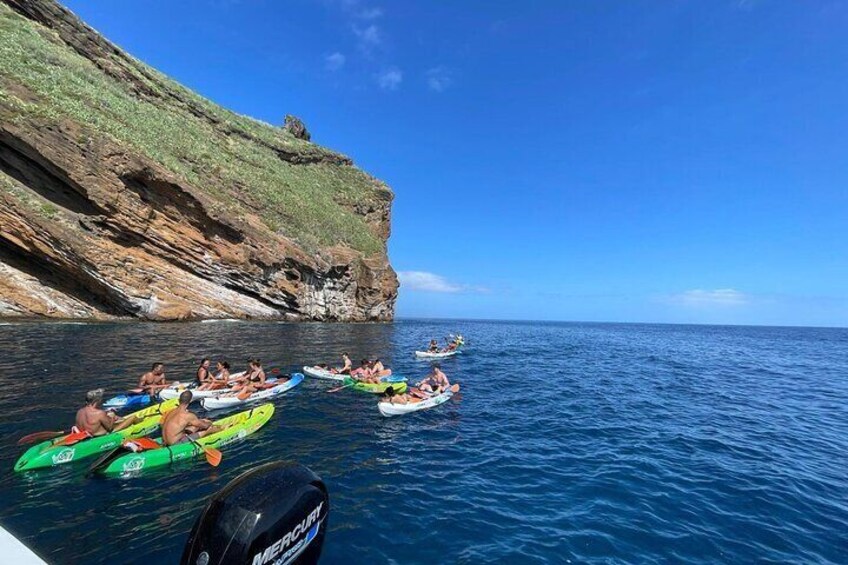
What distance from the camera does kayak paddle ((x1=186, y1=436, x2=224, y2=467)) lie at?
409 inches

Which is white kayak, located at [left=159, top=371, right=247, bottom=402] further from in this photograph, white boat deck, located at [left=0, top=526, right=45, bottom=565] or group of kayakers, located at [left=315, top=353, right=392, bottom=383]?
white boat deck, located at [left=0, top=526, right=45, bottom=565]

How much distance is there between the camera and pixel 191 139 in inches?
1964

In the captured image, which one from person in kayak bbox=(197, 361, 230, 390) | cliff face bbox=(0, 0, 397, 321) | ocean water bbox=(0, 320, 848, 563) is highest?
cliff face bbox=(0, 0, 397, 321)

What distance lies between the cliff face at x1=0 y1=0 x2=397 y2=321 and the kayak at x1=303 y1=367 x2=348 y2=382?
67.7ft

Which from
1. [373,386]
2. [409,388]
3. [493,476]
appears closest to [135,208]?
[373,386]

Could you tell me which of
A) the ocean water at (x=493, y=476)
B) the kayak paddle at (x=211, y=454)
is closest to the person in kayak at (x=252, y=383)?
the ocean water at (x=493, y=476)

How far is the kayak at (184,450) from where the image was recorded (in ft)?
31.7

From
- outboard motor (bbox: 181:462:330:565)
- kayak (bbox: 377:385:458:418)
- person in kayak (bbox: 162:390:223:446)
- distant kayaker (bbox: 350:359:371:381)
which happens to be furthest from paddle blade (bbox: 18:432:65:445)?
distant kayaker (bbox: 350:359:371:381)

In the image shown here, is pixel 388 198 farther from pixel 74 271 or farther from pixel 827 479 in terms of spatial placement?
pixel 827 479

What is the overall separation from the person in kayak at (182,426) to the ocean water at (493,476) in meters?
0.96

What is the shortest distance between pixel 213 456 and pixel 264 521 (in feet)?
20.4

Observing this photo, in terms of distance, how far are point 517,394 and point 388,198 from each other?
6475cm

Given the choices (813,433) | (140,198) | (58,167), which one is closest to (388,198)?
(140,198)

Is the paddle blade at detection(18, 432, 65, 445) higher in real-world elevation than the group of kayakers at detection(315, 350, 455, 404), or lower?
lower
